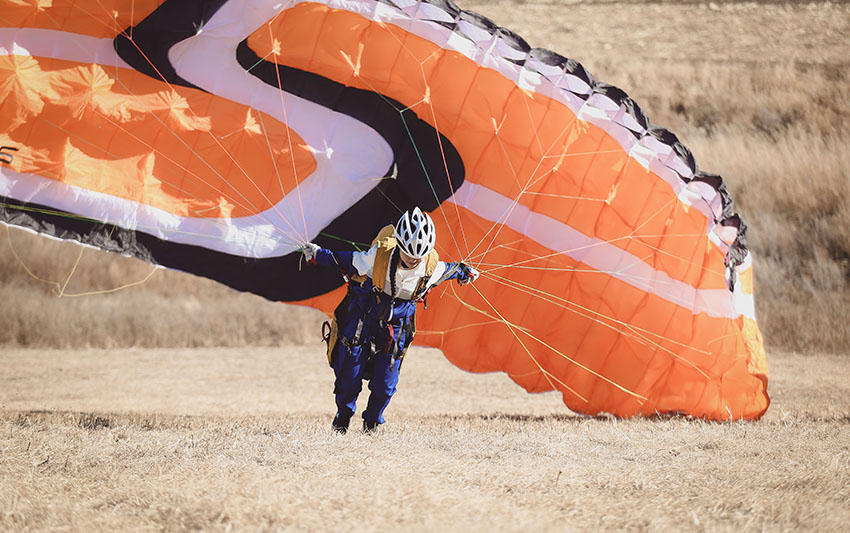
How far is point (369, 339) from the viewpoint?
17.6 ft

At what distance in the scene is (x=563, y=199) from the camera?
6.43 m

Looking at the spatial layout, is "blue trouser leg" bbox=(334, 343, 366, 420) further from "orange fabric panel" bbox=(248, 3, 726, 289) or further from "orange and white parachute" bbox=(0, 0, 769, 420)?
"orange fabric panel" bbox=(248, 3, 726, 289)

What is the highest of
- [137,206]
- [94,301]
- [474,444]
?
[137,206]

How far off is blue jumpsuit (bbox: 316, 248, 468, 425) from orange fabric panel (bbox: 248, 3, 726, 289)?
130cm

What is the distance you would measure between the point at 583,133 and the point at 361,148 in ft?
5.62

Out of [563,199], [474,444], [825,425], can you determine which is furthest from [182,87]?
[825,425]

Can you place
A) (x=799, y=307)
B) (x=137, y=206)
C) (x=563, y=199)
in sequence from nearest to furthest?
(x=137, y=206) < (x=563, y=199) < (x=799, y=307)

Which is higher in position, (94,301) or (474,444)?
(474,444)

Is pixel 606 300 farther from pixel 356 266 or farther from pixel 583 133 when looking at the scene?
pixel 356 266

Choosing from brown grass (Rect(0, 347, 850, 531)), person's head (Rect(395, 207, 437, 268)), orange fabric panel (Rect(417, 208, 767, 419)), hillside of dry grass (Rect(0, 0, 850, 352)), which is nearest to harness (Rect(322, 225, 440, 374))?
person's head (Rect(395, 207, 437, 268))

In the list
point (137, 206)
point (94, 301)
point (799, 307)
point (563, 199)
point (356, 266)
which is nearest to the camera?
point (356, 266)

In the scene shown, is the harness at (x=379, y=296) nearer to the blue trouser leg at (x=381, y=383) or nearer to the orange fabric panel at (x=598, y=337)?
the blue trouser leg at (x=381, y=383)

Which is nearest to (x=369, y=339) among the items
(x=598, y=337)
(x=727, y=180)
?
(x=598, y=337)

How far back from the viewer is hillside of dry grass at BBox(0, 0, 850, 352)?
14719 mm
